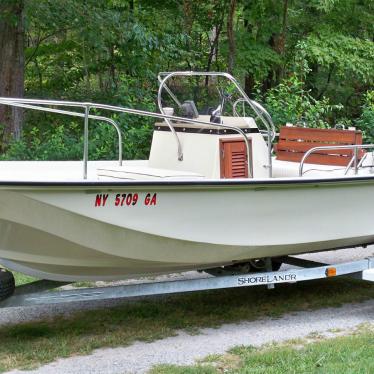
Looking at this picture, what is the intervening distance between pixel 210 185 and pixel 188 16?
9240 millimetres

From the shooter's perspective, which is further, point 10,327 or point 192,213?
point 10,327

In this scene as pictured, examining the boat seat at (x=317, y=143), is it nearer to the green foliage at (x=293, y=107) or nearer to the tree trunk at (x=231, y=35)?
the green foliage at (x=293, y=107)

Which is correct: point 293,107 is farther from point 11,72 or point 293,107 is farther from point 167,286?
point 167,286

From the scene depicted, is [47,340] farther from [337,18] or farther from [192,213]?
[337,18]

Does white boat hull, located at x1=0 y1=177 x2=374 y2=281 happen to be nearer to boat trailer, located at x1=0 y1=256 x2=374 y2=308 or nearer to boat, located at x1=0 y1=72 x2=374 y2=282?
boat, located at x1=0 y1=72 x2=374 y2=282

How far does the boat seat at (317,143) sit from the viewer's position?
663cm

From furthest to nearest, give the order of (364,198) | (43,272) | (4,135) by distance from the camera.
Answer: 1. (4,135)
2. (364,198)
3. (43,272)

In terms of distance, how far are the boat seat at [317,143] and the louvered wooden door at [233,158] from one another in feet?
3.83

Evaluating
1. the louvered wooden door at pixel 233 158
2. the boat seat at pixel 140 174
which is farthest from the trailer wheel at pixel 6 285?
the louvered wooden door at pixel 233 158

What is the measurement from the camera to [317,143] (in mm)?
6809

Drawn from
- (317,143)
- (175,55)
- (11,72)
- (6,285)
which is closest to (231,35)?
(175,55)

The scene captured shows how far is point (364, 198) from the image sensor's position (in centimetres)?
604

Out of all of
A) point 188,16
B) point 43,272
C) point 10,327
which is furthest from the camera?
point 188,16

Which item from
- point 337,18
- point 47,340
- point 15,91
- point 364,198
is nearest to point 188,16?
point 337,18
